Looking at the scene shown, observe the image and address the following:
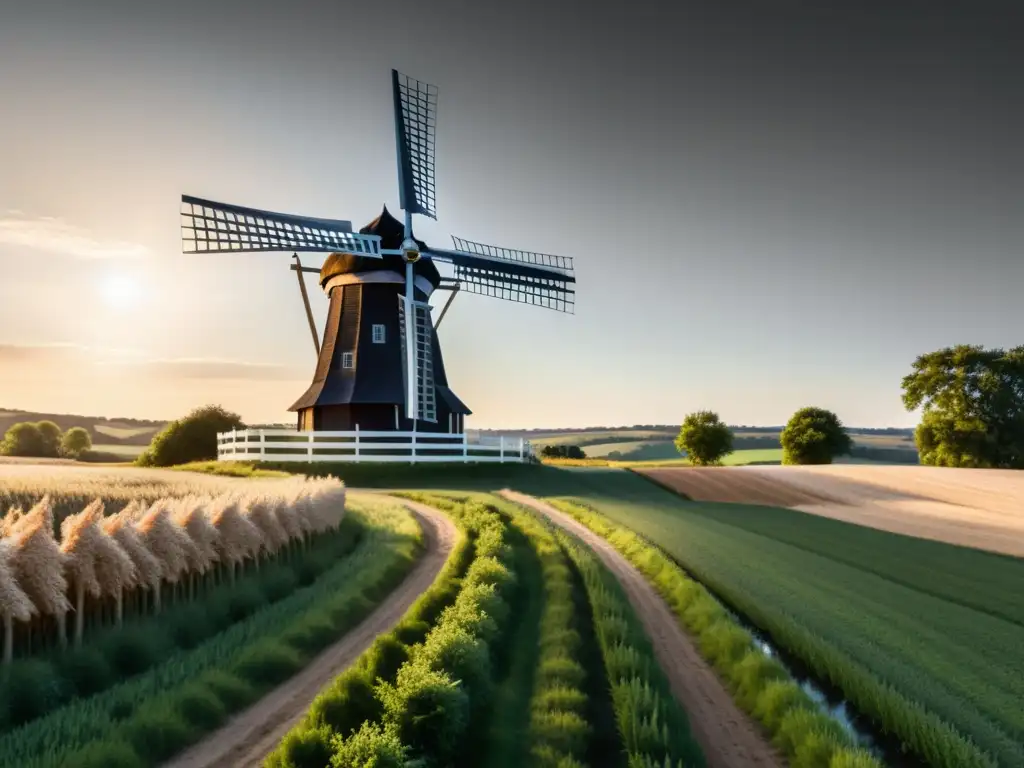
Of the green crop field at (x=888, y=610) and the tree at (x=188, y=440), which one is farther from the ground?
the tree at (x=188, y=440)

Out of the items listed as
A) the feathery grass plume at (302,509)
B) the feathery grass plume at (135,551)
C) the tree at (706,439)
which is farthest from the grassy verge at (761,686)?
the tree at (706,439)

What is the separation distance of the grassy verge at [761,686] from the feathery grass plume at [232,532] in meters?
7.98

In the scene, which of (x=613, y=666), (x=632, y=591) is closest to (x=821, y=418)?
(x=632, y=591)

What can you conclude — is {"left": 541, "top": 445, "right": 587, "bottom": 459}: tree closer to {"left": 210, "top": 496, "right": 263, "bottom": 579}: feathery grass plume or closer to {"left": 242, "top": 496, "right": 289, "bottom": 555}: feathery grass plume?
{"left": 242, "top": 496, "right": 289, "bottom": 555}: feathery grass plume

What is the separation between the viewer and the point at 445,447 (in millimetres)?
38125

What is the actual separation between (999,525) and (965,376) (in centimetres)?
3654

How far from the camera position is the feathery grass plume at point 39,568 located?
9.14m

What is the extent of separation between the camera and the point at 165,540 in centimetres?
1161

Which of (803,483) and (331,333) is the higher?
(331,333)

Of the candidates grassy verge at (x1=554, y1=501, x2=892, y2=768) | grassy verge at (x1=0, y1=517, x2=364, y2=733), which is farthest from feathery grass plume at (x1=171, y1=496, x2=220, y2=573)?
grassy verge at (x1=554, y1=501, x2=892, y2=768)

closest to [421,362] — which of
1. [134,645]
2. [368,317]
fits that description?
[368,317]

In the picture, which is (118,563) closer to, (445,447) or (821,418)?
(445,447)

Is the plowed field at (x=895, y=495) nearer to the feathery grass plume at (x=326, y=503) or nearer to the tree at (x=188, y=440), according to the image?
the feathery grass plume at (x=326, y=503)

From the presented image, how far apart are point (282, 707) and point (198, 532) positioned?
503 cm
